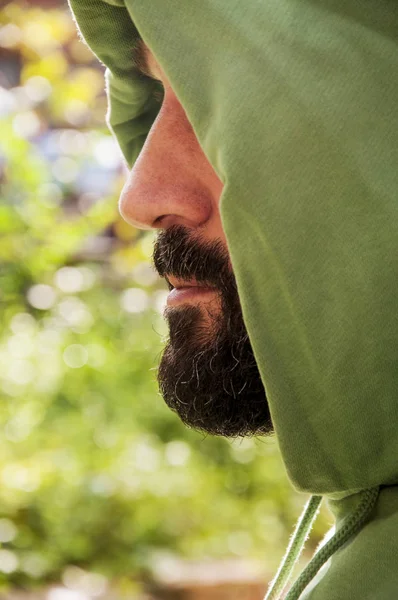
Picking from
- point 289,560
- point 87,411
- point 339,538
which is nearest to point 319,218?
point 339,538

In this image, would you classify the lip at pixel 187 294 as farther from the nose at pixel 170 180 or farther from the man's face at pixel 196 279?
the nose at pixel 170 180

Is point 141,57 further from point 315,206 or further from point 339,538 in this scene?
point 339,538

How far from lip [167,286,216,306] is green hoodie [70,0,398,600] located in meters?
0.22

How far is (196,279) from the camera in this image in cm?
128

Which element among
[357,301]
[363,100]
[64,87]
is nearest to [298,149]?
[363,100]

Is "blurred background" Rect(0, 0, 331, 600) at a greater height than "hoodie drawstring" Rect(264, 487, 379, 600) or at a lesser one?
lesser

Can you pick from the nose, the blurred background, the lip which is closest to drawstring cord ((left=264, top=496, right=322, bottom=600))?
the lip

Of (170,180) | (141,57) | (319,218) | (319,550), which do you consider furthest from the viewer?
(141,57)

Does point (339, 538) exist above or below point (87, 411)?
above

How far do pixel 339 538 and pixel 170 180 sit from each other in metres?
0.57

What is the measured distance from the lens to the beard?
124 cm

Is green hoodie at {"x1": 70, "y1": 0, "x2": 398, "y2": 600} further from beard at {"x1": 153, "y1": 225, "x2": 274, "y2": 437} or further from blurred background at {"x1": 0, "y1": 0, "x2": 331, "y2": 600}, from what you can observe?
blurred background at {"x1": 0, "y1": 0, "x2": 331, "y2": 600}

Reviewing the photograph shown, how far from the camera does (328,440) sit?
41.7 inches

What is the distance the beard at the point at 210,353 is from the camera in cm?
124
